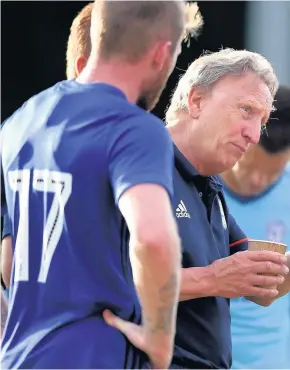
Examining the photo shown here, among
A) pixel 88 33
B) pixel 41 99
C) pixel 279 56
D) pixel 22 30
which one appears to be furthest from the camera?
pixel 22 30

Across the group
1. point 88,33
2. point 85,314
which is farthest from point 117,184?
point 88,33

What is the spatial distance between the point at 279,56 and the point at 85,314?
3892 millimetres

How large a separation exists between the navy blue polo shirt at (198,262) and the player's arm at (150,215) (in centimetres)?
59

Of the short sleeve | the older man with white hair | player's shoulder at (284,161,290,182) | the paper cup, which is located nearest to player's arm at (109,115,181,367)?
the short sleeve

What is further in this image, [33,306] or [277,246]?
[277,246]

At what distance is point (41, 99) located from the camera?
244cm

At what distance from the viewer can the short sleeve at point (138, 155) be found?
219cm

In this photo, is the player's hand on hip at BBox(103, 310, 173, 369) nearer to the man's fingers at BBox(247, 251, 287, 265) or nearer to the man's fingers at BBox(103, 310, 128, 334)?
the man's fingers at BBox(103, 310, 128, 334)

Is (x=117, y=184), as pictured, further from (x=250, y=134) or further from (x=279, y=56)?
(x=279, y=56)

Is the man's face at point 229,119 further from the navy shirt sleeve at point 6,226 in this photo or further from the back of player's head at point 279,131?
the back of player's head at point 279,131

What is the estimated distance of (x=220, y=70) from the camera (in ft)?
10.1

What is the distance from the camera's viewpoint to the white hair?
307cm

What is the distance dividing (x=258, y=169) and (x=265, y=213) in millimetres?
190

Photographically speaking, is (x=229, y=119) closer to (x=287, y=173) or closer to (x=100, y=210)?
A: (x=100, y=210)
